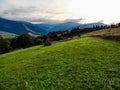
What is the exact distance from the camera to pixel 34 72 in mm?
32625

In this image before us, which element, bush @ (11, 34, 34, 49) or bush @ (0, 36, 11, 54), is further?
bush @ (11, 34, 34, 49)

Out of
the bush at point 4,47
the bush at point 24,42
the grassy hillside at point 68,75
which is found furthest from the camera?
the bush at point 24,42

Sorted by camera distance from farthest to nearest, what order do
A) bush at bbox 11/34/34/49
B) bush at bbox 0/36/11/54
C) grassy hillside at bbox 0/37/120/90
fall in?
bush at bbox 11/34/34/49
bush at bbox 0/36/11/54
grassy hillside at bbox 0/37/120/90

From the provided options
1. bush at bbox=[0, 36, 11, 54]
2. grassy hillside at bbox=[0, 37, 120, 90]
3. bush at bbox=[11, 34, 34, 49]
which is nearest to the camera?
grassy hillside at bbox=[0, 37, 120, 90]

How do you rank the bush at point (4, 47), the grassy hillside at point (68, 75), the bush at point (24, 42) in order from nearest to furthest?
the grassy hillside at point (68, 75) < the bush at point (4, 47) < the bush at point (24, 42)

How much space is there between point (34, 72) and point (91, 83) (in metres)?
10.6

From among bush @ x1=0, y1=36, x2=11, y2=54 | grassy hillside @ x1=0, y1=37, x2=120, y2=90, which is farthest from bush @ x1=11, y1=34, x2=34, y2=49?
grassy hillside @ x1=0, y1=37, x2=120, y2=90

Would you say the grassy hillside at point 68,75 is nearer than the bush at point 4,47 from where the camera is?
Yes

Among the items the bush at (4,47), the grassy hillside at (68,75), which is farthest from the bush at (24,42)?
the grassy hillside at (68,75)

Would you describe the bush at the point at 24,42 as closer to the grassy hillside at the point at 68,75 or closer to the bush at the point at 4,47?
the bush at the point at 4,47

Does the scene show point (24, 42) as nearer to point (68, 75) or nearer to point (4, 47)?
point (4, 47)

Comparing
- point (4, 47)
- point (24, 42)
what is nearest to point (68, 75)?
point (4, 47)

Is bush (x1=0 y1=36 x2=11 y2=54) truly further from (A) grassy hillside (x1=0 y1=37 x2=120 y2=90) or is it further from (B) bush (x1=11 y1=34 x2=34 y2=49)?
(A) grassy hillside (x1=0 y1=37 x2=120 y2=90)

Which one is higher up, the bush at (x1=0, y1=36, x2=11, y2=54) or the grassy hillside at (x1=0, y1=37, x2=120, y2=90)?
the grassy hillside at (x1=0, y1=37, x2=120, y2=90)
